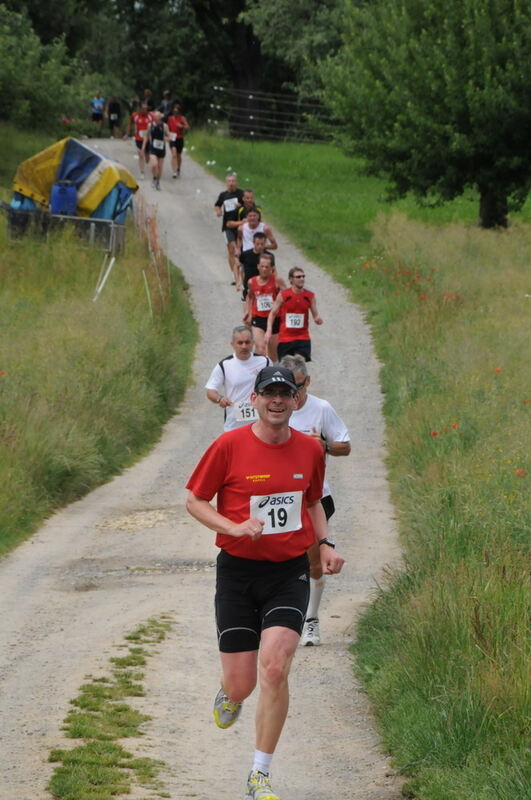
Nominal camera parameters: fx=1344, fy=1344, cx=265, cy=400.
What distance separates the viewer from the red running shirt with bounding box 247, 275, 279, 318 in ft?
56.2

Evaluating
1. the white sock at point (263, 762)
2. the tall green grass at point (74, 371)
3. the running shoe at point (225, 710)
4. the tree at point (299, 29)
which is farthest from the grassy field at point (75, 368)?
the tree at point (299, 29)

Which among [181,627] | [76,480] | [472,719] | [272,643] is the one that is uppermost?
[272,643]

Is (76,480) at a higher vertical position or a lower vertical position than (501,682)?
lower

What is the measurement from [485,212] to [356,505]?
19.3 meters

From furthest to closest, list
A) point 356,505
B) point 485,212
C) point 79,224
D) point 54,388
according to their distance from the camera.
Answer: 1. point 485,212
2. point 79,224
3. point 54,388
4. point 356,505

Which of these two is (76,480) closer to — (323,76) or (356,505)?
(356,505)

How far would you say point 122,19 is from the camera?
190ft

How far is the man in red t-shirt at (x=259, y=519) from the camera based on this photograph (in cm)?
615

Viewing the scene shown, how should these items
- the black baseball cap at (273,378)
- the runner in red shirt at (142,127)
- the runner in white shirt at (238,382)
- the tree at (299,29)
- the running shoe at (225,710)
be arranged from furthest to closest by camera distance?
the tree at (299,29) < the runner in red shirt at (142,127) < the runner in white shirt at (238,382) < the running shoe at (225,710) < the black baseball cap at (273,378)

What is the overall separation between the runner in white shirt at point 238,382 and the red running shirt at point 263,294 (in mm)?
5157

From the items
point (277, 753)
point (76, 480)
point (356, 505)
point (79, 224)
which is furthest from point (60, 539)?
point (79, 224)

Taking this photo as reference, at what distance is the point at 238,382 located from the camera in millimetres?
11914

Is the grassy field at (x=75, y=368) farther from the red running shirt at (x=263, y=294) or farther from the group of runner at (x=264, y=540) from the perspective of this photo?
the group of runner at (x=264, y=540)

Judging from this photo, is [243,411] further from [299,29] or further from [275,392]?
[299,29]
